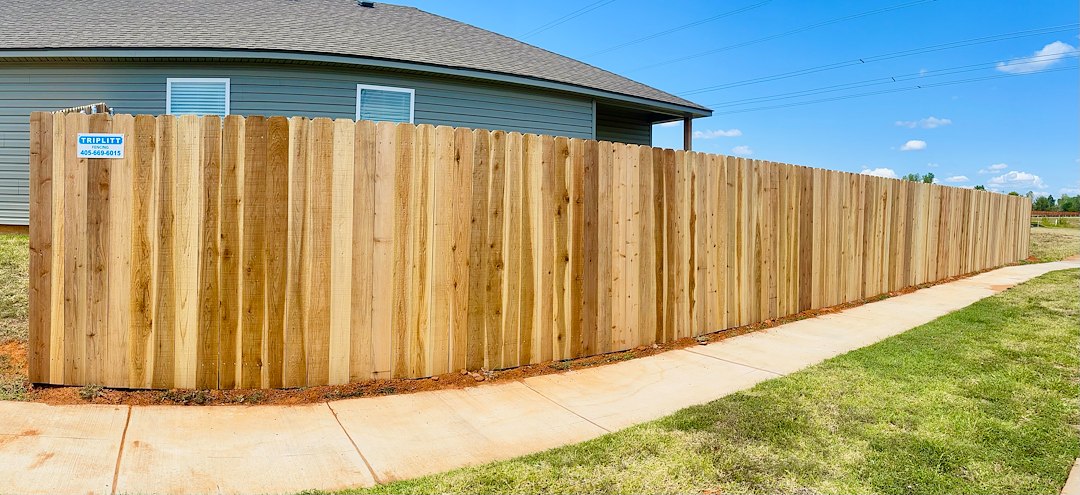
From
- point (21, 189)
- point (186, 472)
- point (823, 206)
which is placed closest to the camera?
point (186, 472)

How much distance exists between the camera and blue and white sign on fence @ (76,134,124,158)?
4.32 m

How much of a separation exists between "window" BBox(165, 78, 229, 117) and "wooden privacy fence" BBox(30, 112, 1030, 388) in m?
7.38

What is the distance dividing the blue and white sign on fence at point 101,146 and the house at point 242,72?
267 inches

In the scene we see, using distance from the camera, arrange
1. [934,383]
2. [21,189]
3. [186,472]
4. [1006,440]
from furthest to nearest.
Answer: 1. [21,189]
2. [934,383]
3. [1006,440]
4. [186,472]

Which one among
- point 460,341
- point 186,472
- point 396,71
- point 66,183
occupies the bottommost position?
point 186,472

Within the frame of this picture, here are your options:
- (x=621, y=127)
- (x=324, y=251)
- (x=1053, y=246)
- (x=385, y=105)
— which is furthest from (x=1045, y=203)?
(x=324, y=251)

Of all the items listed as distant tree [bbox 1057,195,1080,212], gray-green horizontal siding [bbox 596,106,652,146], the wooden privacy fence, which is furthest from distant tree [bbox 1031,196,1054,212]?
the wooden privacy fence

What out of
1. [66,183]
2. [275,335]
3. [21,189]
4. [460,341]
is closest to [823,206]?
[460,341]

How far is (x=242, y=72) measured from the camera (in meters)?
11.1

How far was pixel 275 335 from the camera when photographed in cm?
447

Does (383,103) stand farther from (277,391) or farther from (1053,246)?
(1053,246)

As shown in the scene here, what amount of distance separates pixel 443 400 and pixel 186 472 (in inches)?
67.3

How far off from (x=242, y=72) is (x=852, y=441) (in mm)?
11202

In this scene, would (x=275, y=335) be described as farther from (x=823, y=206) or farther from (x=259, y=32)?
(x=259, y=32)
